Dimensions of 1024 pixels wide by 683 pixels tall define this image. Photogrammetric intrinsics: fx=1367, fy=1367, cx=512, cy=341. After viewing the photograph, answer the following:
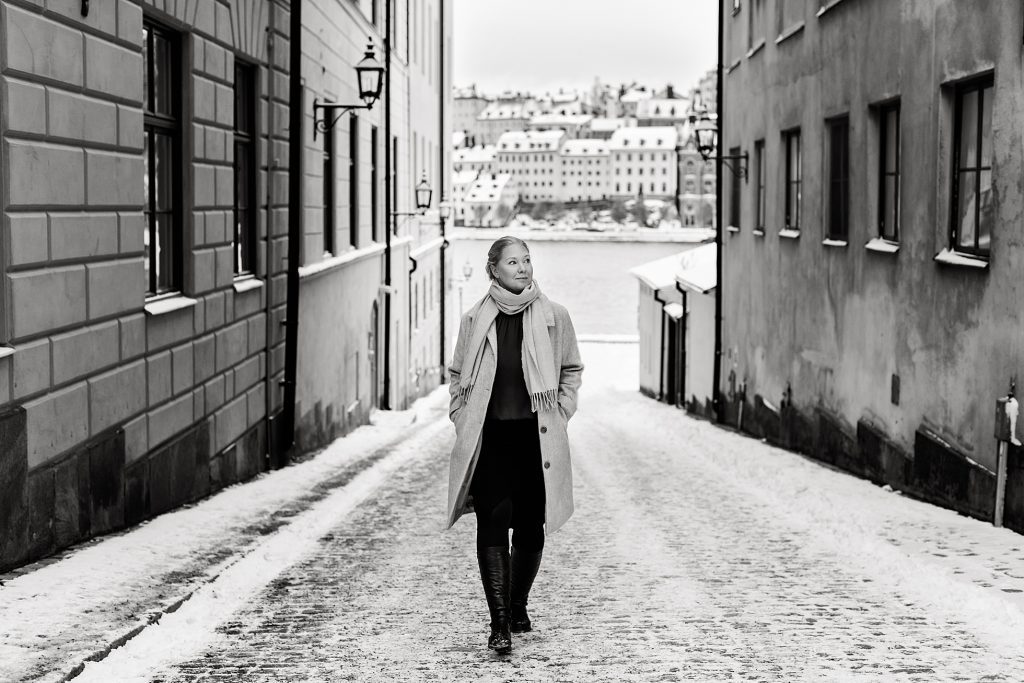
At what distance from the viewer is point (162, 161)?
912 centimetres

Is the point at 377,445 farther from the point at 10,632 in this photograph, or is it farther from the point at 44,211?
the point at 10,632

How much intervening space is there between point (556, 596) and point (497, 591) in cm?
110

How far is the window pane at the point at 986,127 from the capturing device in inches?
355

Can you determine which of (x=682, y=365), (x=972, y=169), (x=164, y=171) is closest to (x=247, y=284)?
(x=164, y=171)

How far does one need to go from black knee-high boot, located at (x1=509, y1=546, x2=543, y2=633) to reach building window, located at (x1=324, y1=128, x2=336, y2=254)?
1154cm

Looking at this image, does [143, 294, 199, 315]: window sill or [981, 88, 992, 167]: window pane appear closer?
[143, 294, 199, 315]: window sill

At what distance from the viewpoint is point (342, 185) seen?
17.5 m

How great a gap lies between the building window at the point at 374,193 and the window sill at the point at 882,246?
10.9 metres

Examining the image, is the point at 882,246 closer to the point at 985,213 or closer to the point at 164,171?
the point at 985,213

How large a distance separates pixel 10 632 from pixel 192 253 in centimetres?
463

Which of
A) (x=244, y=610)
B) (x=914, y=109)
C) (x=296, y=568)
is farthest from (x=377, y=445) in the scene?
(x=244, y=610)

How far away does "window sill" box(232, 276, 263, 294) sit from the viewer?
11.0 m

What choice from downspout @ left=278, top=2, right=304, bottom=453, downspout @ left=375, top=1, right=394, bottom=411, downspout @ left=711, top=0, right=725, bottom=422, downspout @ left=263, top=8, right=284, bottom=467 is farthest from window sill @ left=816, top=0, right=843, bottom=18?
downspout @ left=375, top=1, right=394, bottom=411

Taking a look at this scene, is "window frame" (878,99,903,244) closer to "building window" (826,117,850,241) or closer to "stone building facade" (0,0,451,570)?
"building window" (826,117,850,241)
